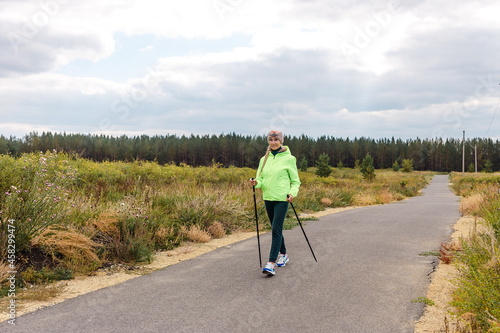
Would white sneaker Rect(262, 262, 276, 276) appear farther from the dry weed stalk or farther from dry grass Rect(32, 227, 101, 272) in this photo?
the dry weed stalk

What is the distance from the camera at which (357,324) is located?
410 centimetres

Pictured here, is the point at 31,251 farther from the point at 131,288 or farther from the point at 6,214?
the point at 131,288

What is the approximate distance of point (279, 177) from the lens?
6211mm

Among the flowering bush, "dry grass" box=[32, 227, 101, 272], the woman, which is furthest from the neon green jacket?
the flowering bush

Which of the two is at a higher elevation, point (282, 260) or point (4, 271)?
point (4, 271)

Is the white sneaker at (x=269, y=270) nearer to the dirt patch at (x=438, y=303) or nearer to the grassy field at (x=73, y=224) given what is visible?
the dirt patch at (x=438, y=303)

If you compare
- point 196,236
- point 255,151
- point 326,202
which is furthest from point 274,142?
point 255,151

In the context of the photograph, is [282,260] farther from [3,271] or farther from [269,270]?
[3,271]

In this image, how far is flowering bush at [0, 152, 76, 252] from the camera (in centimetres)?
601

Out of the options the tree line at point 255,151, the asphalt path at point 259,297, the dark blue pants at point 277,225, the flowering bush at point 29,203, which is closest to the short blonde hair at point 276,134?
the dark blue pants at point 277,225

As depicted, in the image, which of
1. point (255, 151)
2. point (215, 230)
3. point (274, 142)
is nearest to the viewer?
point (274, 142)

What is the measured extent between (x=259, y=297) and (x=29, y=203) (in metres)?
4.23

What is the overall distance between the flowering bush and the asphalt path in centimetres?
190

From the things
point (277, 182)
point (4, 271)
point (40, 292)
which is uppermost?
point (277, 182)
